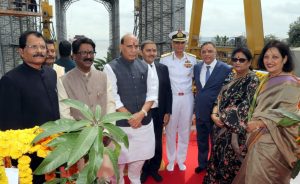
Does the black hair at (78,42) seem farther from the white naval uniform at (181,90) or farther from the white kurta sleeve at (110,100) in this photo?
the white naval uniform at (181,90)

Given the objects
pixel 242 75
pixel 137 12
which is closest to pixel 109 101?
pixel 242 75

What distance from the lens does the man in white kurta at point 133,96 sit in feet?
8.85

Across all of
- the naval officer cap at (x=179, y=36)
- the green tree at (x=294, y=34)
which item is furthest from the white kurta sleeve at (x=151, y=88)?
the green tree at (x=294, y=34)

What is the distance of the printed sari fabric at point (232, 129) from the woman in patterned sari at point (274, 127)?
0.21m

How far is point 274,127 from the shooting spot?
2.30 m

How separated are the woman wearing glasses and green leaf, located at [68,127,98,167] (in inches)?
77.3

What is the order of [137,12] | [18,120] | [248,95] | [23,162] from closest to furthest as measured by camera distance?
[23,162], [18,120], [248,95], [137,12]

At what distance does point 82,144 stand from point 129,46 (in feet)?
6.00

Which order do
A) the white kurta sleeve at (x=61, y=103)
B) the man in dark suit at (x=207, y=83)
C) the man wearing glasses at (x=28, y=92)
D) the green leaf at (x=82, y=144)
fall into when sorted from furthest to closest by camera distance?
the man in dark suit at (x=207, y=83) → the white kurta sleeve at (x=61, y=103) → the man wearing glasses at (x=28, y=92) → the green leaf at (x=82, y=144)

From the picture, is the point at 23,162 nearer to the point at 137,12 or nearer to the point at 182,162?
the point at 182,162

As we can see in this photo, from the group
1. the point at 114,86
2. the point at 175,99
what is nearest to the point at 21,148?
the point at 114,86

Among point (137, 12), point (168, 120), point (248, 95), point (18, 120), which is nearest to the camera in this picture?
point (18, 120)

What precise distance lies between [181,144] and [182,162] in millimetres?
247

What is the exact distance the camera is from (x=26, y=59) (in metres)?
2.06
